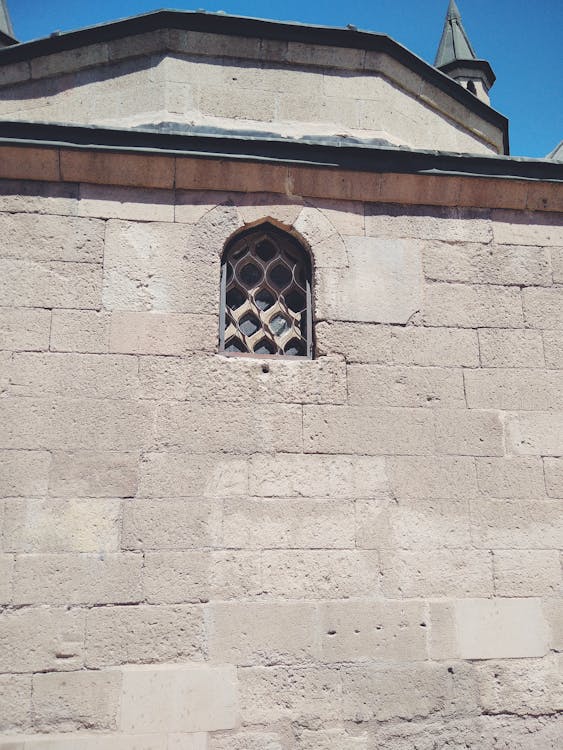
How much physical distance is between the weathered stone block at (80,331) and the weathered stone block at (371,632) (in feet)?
5.78

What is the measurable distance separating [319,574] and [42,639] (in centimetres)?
133

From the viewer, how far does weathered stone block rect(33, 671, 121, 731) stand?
2924 millimetres

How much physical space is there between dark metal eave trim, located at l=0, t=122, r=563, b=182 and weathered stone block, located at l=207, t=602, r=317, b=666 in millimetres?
2412

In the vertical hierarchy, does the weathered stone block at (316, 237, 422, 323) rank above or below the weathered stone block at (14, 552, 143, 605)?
above

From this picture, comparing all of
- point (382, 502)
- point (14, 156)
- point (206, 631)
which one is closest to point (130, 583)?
point (206, 631)

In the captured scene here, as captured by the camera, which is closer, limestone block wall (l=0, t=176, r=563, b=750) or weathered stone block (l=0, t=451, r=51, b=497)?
limestone block wall (l=0, t=176, r=563, b=750)

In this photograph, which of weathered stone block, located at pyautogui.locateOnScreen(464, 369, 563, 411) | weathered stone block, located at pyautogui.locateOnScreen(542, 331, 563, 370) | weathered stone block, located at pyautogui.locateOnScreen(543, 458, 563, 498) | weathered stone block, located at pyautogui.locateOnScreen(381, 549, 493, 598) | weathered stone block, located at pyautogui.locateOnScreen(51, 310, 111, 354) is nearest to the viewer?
weathered stone block, located at pyautogui.locateOnScreen(381, 549, 493, 598)

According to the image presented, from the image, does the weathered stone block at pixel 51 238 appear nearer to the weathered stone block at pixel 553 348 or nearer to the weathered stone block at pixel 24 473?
the weathered stone block at pixel 24 473

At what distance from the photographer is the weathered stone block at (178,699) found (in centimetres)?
296

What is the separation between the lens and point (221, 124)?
15.3 feet

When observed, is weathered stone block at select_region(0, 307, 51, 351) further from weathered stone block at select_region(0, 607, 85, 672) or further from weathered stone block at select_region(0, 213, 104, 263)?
weathered stone block at select_region(0, 607, 85, 672)

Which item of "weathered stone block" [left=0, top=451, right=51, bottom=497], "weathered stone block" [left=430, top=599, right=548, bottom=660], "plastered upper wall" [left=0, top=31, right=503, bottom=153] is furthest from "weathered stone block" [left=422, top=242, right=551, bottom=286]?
"weathered stone block" [left=0, top=451, right=51, bottom=497]

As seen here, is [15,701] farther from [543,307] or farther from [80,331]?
[543,307]

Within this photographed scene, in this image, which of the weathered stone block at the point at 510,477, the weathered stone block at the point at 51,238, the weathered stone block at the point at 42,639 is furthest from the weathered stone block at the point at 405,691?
the weathered stone block at the point at 51,238
